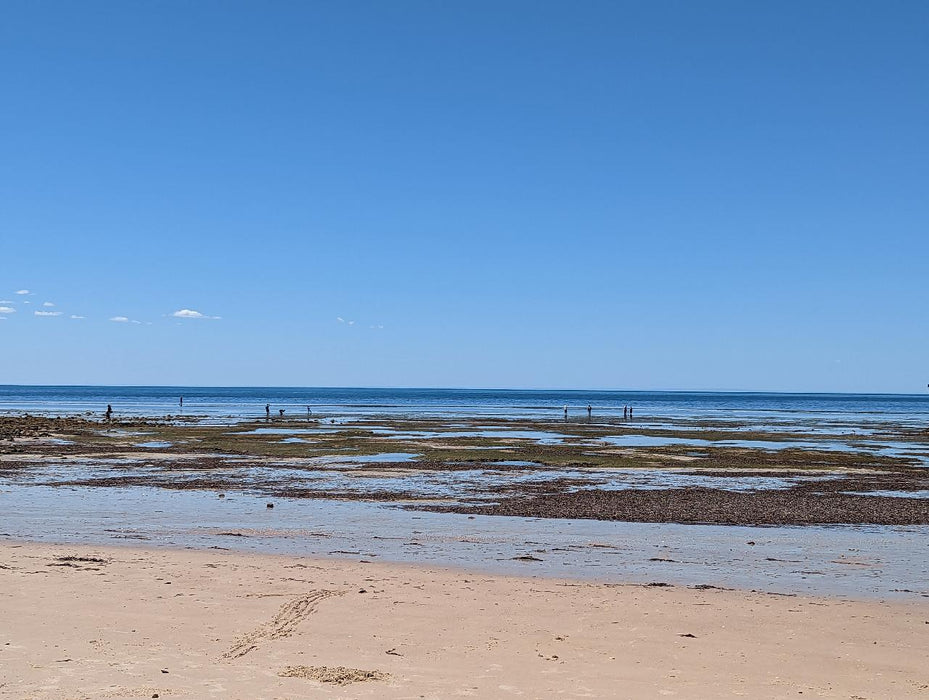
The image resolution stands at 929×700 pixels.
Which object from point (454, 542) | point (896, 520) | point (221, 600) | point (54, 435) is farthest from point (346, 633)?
point (54, 435)

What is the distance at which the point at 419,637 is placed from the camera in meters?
10.8

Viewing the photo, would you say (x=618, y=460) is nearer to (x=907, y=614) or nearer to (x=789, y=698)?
(x=907, y=614)

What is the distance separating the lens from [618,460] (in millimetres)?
41000

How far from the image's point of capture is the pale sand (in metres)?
8.87

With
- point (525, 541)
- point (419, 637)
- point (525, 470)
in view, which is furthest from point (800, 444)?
point (419, 637)

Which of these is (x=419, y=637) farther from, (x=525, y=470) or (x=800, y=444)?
(x=800, y=444)

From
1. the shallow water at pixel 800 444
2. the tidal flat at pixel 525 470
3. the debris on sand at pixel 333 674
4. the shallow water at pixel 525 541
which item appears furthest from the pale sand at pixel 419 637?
the shallow water at pixel 800 444

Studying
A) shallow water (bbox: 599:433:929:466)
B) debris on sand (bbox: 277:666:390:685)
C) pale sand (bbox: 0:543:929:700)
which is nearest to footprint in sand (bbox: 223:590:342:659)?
pale sand (bbox: 0:543:929:700)

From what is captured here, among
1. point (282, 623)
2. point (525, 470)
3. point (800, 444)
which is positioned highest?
point (282, 623)

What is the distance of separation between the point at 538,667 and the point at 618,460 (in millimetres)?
32147

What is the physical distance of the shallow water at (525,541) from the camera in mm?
15086

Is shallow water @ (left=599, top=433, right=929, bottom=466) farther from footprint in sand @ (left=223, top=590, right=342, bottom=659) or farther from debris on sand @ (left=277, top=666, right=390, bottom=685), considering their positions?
debris on sand @ (left=277, top=666, right=390, bottom=685)

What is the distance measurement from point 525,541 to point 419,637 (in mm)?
7997

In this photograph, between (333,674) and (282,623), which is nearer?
(333,674)
